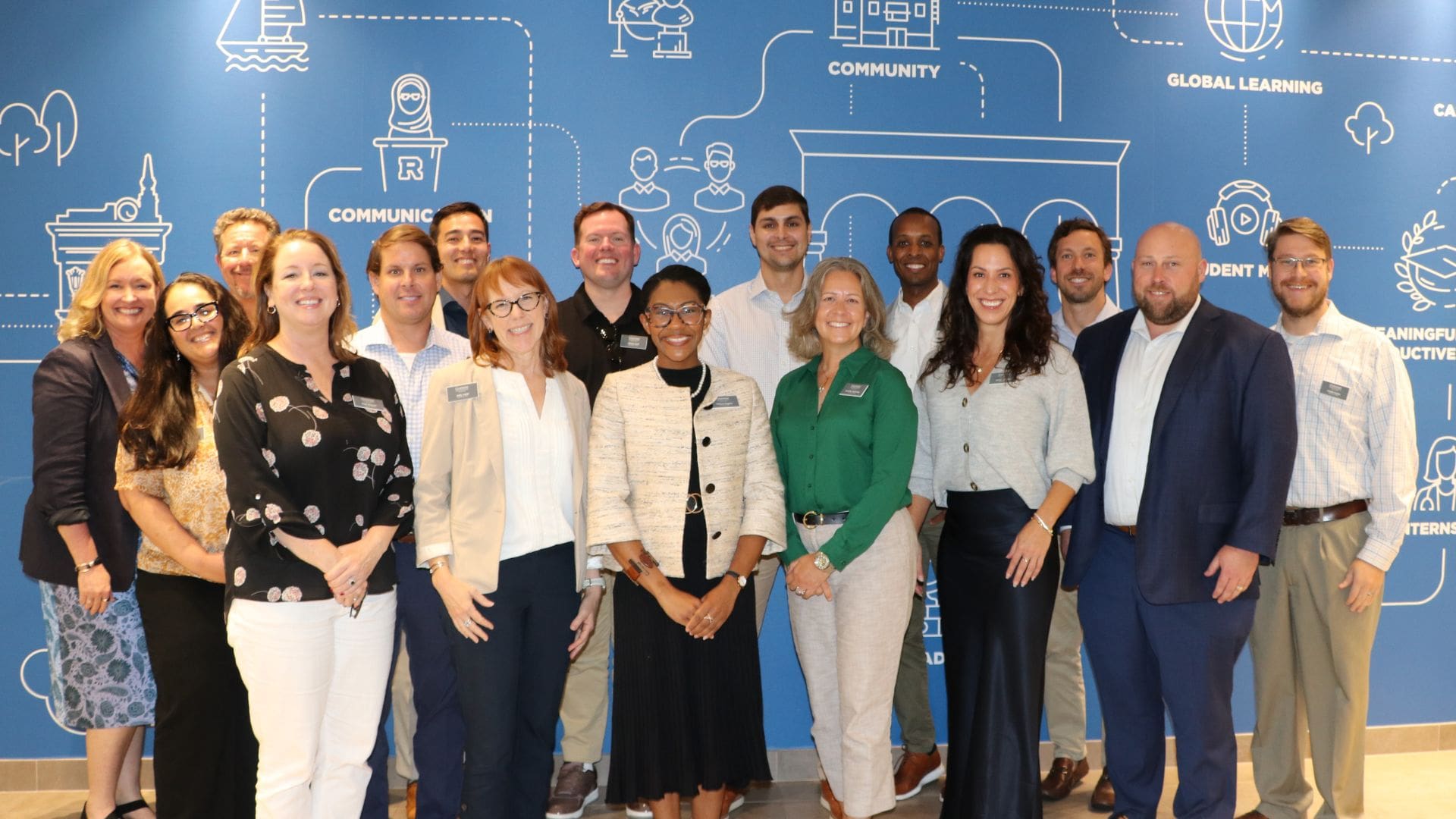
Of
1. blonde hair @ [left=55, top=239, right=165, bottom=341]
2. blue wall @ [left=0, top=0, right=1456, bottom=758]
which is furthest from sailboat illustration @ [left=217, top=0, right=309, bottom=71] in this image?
blonde hair @ [left=55, top=239, right=165, bottom=341]

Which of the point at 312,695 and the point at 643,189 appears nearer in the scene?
the point at 312,695

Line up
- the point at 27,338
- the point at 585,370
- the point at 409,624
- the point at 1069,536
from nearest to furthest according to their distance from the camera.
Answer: the point at 409,624
the point at 1069,536
the point at 585,370
the point at 27,338

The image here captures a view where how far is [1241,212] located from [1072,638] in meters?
2.28

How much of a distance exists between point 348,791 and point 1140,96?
14.6 ft

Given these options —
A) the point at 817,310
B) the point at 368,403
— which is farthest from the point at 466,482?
the point at 817,310

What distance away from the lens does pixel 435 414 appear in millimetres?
3072

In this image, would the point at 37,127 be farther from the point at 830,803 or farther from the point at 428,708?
the point at 830,803

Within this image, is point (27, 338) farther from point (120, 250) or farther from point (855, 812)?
point (855, 812)

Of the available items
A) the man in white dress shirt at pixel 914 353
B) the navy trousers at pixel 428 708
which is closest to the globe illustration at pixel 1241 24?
the man in white dress shirt at pixel 914 353

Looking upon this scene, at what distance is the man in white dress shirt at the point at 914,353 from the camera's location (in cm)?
429

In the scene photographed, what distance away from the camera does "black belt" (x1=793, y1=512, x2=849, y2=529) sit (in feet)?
10.9

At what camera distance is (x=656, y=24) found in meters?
4.56

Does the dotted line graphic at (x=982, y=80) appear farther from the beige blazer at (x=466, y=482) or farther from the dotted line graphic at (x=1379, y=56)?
the beige blazer at (x=466, y=482)

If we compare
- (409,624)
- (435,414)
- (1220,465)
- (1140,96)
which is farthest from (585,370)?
(1140,96)
